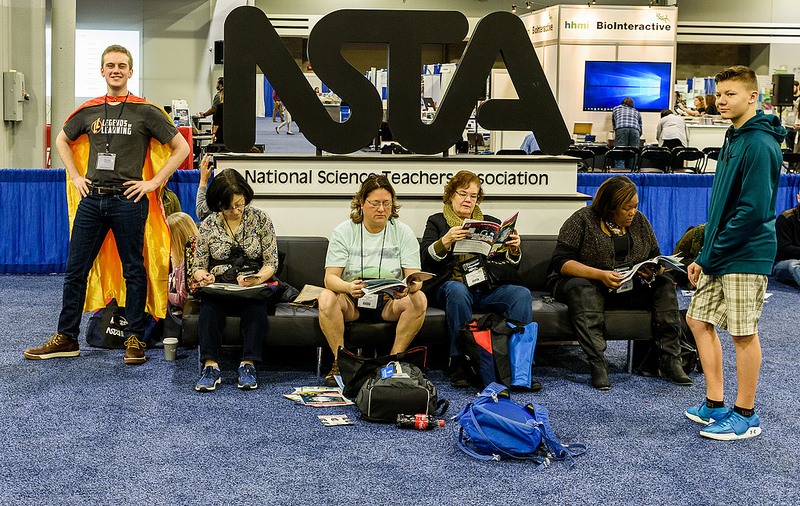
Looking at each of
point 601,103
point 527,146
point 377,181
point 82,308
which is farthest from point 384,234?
point 601,103

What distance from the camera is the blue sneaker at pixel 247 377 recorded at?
181 inches

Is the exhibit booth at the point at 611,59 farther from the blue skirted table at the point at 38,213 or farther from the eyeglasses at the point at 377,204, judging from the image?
the eyeglasses at the point at 377,204

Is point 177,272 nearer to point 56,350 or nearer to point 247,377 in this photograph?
point 56,350

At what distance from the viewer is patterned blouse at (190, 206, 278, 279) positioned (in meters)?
4.92

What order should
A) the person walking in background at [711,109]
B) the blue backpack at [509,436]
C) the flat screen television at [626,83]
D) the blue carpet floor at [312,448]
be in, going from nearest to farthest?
the blue carpet floor at [312,448] < the blue backpack at [509,436] < the flat screen television at [626,83] < the person walking in background at [711,109]

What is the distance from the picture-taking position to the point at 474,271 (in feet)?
16.4

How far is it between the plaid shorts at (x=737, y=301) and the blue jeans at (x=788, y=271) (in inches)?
176

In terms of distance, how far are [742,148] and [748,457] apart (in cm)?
122

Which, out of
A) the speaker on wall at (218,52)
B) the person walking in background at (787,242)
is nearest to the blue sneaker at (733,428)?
the person walking in background at (787,242)

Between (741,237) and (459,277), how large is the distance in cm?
162

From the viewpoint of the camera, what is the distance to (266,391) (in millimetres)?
4621

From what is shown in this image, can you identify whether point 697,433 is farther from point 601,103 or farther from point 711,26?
point 711,26

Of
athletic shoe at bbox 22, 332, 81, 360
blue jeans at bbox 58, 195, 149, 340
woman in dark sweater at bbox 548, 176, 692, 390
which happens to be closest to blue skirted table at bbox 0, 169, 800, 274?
blue jeans at bbox 58, 195, 149, 340

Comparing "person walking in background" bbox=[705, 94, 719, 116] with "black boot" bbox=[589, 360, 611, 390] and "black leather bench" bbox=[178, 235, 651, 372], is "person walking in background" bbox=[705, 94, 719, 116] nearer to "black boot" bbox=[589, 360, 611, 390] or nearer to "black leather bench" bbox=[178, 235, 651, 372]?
"black leather bench" bbox=[178, 235, 651, 372]
